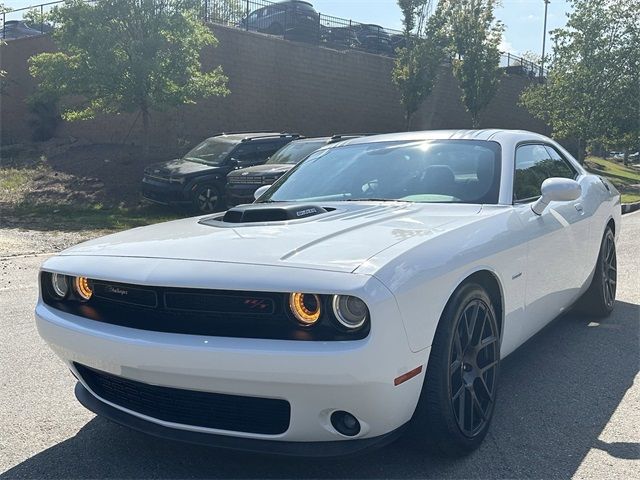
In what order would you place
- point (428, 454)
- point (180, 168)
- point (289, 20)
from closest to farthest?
1. point (428, 454)
2. point (180, 168)
3. point (289, 20)

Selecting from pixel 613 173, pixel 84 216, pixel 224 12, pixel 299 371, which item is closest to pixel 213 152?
pixel 84 216

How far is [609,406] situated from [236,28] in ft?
65.3

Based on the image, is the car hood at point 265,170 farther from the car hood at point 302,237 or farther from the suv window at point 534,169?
the car hood at point 302,237

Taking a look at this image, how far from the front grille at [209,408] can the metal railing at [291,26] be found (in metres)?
17.7

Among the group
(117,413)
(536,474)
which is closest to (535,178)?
(536,474)

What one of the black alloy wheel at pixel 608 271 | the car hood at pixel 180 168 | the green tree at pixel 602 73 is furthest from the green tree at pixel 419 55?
the black alloy wheel at pixel 608 271

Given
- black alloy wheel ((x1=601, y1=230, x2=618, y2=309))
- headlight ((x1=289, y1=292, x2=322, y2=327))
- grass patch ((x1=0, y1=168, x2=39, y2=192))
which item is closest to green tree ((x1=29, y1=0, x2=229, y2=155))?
grass patch ((x1=0, y1=168, x2=39, y2=192))

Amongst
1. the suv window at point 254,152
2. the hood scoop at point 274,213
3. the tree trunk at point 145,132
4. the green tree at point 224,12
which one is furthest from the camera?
the green tree at point 224,12

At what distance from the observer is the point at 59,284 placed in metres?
3.04

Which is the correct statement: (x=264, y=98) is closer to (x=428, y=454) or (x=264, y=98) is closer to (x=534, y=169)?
(x=534, y=169)

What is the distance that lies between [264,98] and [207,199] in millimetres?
10208

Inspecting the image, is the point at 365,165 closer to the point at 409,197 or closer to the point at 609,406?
the point at 409,197

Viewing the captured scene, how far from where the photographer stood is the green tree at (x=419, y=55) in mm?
22516

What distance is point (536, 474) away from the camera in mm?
2758
